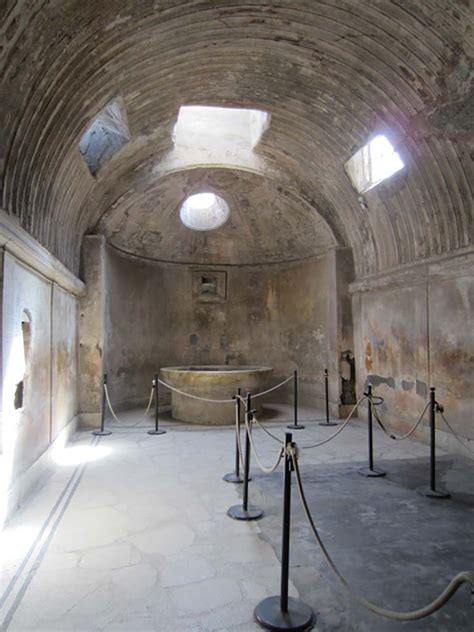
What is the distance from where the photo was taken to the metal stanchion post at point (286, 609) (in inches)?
121

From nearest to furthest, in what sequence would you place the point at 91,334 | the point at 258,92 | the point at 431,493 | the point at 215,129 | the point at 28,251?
1. the point at 28,251
2. the point at 431,493
3. the point at 258,92
4. the point at 91,334
5. the point at 215,129

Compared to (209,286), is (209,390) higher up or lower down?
lower down

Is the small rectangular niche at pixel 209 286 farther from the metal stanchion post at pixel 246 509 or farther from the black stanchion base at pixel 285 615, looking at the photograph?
→ the black stanchion base at pixel 285 615

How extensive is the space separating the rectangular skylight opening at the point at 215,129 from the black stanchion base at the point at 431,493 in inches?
320

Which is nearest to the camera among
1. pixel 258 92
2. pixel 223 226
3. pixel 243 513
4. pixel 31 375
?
pixel 243 513

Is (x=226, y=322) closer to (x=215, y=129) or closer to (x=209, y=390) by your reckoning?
(x=209, y=390)

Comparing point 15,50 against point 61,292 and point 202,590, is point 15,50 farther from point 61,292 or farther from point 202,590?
point 202,590

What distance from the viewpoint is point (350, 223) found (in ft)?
35.4

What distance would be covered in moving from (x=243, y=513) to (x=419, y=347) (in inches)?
211

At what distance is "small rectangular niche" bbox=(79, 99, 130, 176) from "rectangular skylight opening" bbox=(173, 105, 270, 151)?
215 centimetres

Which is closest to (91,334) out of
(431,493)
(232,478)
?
(232,478)

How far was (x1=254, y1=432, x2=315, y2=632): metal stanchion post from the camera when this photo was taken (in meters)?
3.08

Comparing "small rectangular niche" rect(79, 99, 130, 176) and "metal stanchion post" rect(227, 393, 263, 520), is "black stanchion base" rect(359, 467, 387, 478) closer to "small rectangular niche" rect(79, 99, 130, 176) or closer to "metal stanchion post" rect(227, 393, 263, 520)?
"metal stanchion post" rect(227, 393, 263, 520)

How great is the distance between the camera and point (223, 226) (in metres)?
13.7
